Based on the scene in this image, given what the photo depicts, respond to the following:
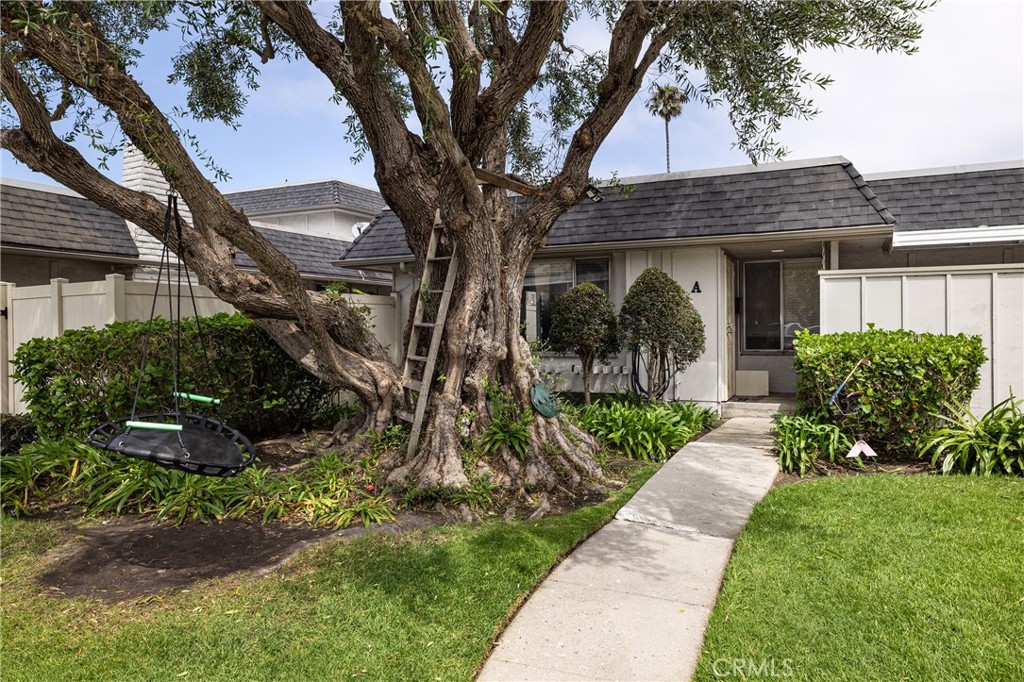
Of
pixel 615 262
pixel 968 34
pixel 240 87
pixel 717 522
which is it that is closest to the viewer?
pixel 717 522

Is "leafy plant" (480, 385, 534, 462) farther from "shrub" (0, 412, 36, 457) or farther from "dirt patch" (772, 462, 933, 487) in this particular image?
"shrub" (0, 412, 36, 457)

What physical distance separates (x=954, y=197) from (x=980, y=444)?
6038 mm

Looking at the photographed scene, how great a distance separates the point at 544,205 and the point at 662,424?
3036 millimetres

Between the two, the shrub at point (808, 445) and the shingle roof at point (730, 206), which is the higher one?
the shingle roof at point (730, 206)

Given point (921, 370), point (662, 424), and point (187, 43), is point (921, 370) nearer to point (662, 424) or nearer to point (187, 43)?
point (662, 424)

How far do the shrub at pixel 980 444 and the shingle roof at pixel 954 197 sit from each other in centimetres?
483

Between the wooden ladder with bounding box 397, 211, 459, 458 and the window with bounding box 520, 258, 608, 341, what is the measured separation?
4.18 meters

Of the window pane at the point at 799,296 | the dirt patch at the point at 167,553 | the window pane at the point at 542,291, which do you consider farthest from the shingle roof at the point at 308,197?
the dirt patch at the point at 167,553

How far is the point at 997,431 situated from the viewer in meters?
6.75

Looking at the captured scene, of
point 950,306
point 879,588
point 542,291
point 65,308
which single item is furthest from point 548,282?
point 879,588

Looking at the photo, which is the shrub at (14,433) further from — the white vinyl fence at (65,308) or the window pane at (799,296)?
the window pane at (799,296)

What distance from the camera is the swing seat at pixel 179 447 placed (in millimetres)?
3924

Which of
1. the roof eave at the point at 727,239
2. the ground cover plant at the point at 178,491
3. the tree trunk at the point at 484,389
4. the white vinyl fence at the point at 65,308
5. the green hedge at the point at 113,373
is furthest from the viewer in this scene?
the roof eave at the point at 727,239

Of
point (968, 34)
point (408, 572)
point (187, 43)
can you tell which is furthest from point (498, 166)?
point (968, 34)
